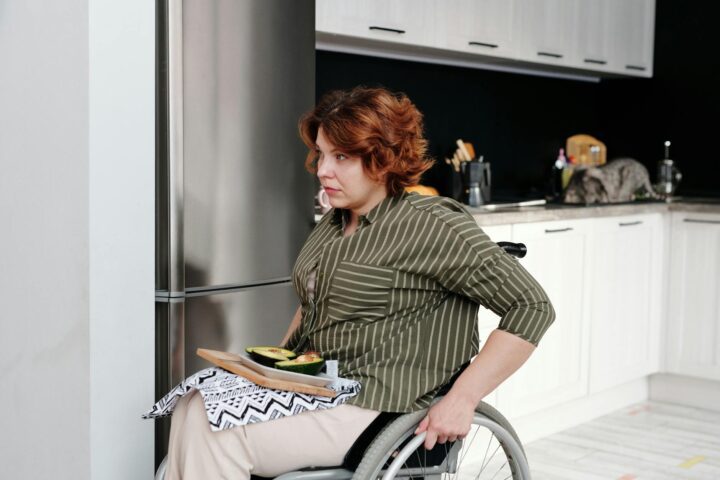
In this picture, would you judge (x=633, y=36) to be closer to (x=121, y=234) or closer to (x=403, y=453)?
(x=121, y=234)

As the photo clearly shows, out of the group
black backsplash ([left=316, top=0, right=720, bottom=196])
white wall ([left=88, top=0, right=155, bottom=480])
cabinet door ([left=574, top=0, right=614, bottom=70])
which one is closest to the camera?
white wall ([left=88, top=0, right=155, bottom=480])

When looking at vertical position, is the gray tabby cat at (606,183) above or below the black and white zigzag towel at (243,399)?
above

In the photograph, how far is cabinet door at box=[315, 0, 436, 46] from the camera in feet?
10.8

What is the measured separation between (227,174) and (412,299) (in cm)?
83

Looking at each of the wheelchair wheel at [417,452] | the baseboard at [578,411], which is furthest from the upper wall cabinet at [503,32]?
the wheelchair wheel at [417,452]

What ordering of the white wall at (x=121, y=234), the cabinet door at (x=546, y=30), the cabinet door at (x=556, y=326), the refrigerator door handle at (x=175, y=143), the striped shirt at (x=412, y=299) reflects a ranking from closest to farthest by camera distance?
the striped shirt at (x=412, y=299) < the white wall at (x=121, y=234) < the refrigerator door handle at (x=175, y=143) < the cabinet door at (x=556, y=326) < the cabinet door at (x=546, y=30)

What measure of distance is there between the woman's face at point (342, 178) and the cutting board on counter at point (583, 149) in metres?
3.31

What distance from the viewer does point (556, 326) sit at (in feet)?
12.5

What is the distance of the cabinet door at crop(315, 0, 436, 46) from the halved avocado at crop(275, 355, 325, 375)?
1766 mm

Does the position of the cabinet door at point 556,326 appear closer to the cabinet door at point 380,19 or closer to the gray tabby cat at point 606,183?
the gray tabby cat at point 606,183

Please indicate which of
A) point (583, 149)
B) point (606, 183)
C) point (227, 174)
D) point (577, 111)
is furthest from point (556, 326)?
point (227, 174)

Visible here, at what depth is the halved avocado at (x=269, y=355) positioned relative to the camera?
1733 mm

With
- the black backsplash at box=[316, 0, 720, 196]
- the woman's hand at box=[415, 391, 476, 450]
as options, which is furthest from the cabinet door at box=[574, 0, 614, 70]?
the woman's hand at box=[415, 391, 476, 450]

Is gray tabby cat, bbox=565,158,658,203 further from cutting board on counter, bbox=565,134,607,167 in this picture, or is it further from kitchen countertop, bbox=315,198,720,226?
cutting board on counter, bbox=565,134,607,167
